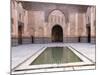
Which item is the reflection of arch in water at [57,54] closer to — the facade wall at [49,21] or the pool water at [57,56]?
the pool water at [57,56]

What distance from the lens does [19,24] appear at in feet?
8.83

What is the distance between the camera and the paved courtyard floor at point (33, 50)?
257 cm

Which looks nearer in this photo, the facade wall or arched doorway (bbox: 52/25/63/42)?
the facade wall

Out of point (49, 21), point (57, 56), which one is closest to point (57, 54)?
point (57, 56)

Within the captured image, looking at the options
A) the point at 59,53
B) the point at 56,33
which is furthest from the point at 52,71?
the point at 56,33

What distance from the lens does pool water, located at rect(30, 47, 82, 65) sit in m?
2.75

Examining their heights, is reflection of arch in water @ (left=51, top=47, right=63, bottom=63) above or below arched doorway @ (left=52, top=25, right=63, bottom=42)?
below

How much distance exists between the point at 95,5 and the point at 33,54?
133 cm

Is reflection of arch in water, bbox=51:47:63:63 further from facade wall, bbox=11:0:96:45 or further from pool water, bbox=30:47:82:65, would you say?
facade wall, bbox=11:0:96:45

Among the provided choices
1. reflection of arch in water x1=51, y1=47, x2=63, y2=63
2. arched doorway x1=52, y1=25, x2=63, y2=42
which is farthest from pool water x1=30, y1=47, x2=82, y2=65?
arched doorway x1=52, y1=25, x2=63, y2=42

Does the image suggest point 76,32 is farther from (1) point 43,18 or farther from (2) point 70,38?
(1) point 43,18

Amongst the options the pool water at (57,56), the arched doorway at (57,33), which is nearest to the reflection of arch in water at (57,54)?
the pool water at (57,56)

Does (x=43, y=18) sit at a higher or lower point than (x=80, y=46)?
higher

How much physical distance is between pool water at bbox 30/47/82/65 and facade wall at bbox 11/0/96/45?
0.52ft
